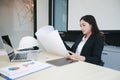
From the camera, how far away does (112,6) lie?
7.79ft

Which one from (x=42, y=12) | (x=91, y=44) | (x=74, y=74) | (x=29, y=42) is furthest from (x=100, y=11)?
(x=74, y=74)

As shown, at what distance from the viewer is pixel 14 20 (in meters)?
3.57

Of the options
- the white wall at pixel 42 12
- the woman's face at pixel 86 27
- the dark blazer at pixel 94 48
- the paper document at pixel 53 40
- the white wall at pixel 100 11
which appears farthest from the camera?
the white wall at pixel 42 12

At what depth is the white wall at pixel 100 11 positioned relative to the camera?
2.35 metres

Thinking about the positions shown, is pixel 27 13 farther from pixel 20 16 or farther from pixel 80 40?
pixel 80 40

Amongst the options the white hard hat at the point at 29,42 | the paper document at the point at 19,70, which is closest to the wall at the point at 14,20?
the white hard hat at the point at 29,42

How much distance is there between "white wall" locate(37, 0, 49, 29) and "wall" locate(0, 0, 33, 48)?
23 cm

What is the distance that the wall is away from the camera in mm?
3500

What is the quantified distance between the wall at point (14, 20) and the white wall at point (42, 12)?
231 millimetres

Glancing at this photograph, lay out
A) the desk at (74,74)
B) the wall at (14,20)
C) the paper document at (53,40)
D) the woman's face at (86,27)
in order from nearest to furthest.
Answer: the desk at (74,74) < the paper document at (53,40) < the woman's face at (86,27) < the wall at (14,20)

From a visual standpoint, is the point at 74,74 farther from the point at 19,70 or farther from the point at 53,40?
the point at 53,40

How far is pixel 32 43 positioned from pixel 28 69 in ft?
2.63

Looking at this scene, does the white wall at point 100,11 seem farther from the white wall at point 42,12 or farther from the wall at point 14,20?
the wall at point 14,20

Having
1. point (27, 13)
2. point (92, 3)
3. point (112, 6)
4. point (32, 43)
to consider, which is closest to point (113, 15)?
point (112, 6)
